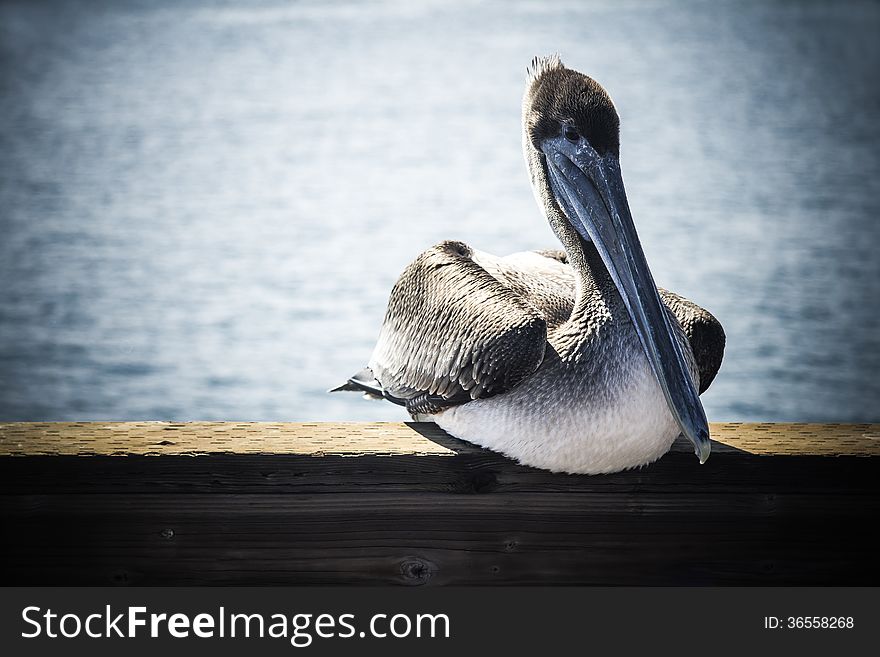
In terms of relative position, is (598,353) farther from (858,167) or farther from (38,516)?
(858,167)

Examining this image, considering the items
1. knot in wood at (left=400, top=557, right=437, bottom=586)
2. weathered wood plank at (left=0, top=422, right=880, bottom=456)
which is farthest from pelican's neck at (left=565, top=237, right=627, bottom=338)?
knot in wood at (left=400, top=557, right=437, bottom=586)

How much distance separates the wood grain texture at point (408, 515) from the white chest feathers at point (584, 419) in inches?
1.6

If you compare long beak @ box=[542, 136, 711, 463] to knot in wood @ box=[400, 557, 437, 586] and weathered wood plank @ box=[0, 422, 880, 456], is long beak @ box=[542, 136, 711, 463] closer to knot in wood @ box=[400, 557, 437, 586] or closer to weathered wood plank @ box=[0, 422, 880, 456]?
weathered wood plank @ box=[0, 422, 880, 456]

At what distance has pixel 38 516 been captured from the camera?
87.1 inches

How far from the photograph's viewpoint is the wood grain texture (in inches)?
87.2

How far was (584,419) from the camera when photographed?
236cm

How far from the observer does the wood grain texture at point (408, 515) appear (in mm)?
2215

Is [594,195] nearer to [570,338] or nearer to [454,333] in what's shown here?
[570,338]

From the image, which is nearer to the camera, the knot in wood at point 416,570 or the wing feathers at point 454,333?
the knot in wood at point 416,570

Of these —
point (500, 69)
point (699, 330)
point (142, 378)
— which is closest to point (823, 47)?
point (500, 69)

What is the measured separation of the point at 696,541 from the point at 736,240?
327 inches

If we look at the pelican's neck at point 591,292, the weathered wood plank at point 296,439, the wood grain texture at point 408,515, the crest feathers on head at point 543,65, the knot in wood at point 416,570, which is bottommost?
the knot in wood at point 416,570

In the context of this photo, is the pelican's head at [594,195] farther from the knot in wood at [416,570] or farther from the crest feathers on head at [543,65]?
the knot in wood at [416,570]

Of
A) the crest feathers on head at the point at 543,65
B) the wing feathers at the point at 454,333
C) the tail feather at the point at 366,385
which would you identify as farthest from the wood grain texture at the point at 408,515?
the crest feathers on head at the point at 543,65
